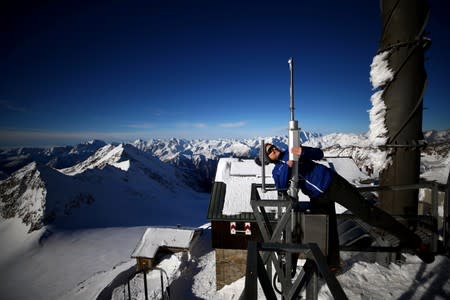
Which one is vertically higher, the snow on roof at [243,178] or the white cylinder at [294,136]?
the white cylinder at [294,136]

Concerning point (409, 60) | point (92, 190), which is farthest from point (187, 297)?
point (92, 190)

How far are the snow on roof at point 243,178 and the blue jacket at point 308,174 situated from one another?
10.3m

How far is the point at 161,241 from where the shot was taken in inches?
1091

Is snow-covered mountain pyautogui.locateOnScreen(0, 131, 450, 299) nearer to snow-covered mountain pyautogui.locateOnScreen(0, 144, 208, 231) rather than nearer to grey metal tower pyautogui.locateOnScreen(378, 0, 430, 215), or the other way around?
snow-covered mountain pyautogui.locateOnScreen(0, 144, 208, 231)

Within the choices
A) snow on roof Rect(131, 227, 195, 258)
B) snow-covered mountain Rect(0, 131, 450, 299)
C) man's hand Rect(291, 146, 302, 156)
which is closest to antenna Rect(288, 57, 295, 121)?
man's hand Rect(291, 146, 302, 156)

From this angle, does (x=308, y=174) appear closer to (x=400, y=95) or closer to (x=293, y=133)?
(x=293, y=133)

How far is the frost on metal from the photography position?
562cm

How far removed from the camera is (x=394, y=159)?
5672mm

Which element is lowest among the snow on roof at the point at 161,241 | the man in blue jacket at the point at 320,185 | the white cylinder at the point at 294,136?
the snow on roof at the point at 161,241

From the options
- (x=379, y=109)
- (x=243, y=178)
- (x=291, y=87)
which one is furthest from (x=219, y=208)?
(x=291, y=87)

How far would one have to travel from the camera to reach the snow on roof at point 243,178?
15.8m

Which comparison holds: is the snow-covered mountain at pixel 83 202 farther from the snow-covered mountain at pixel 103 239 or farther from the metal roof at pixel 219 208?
the metal roof at pixel 219 208

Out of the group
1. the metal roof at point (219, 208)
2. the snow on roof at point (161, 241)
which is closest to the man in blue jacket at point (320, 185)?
the metal roof at point (219, 208)

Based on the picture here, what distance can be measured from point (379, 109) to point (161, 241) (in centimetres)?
2864
